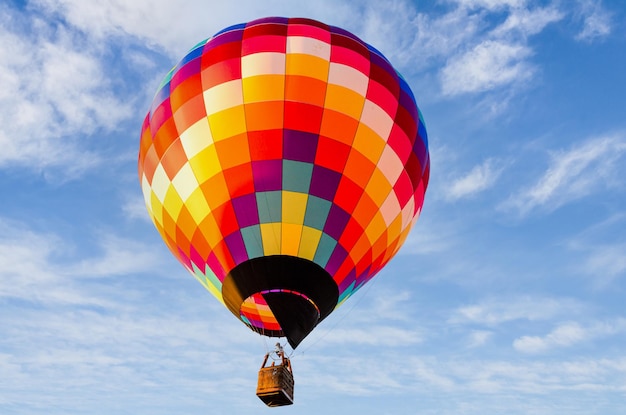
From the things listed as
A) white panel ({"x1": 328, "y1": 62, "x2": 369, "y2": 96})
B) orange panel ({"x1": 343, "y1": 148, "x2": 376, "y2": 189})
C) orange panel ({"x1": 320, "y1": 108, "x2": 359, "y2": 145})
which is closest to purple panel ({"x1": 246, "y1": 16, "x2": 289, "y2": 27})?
white panel ({"x1": 328, "y1": 62, "x2": 369, "y2": 96})

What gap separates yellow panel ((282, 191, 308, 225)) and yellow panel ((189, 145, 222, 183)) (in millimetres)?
1195

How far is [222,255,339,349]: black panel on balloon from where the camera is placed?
9.67 metres

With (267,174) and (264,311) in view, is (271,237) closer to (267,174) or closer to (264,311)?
(267,174)

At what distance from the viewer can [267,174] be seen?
9.81 metres

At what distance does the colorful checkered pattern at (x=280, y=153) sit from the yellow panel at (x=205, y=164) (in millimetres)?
16

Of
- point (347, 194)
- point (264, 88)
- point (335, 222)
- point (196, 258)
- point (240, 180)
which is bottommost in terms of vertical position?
point (196, 258)

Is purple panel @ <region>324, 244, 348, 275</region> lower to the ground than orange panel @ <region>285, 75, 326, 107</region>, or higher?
lower

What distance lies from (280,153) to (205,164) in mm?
1237

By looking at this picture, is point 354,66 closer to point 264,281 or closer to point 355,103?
point 355,103

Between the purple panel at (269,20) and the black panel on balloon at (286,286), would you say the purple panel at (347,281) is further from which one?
the purple panel at (269,20)

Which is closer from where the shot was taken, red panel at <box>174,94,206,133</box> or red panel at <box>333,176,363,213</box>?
red panel at <box>333,176,363,213</box>

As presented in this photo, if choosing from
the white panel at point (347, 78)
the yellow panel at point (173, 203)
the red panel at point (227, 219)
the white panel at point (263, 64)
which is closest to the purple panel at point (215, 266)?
→ the red panel at point (227, 219)

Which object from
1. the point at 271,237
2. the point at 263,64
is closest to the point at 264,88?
the point at 263,64

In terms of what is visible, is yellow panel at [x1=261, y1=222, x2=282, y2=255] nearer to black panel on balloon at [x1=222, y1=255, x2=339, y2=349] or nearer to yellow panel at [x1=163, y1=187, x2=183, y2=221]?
black panel on balloon at [x1=222, y1=255, x2=339, y2=349]
